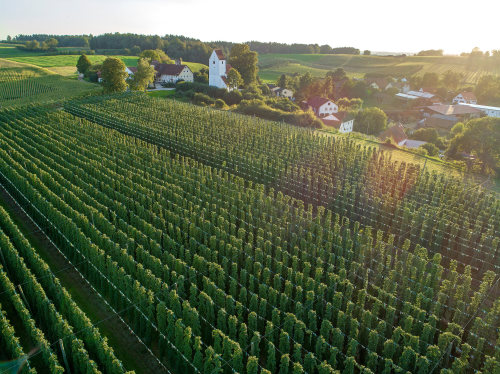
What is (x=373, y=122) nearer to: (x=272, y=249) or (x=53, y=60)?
(x=272, y=249)

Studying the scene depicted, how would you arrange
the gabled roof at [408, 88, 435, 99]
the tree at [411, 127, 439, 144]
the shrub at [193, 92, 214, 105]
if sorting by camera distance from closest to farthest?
the tree at [411, 127, 439, 144] < the shrub at [193, 92, 214, 105] < the gabled roof at [408, 88, 435, 99]

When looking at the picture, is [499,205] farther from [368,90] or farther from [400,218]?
[368,90]

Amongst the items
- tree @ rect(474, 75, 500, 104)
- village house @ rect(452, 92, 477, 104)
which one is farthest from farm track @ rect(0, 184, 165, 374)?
tree @ rect(474, 75, 500, 104)

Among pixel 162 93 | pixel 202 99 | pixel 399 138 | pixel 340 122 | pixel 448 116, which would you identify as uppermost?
pixel 202 99

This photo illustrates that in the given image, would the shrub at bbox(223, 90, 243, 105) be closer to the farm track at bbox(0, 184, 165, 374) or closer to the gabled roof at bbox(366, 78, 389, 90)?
the gabled roof at bbox(366, 78, 389, 90)

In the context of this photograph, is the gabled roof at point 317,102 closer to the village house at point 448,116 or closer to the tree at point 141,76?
the village house at point 448,116

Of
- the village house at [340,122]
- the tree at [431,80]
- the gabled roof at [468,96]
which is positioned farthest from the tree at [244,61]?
the gabled roof at [468,96]

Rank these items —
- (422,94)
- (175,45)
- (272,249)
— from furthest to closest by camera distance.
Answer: (175,45) < (422,94) < (272,249)

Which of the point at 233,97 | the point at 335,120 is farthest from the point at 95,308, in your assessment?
the point at 233,97
